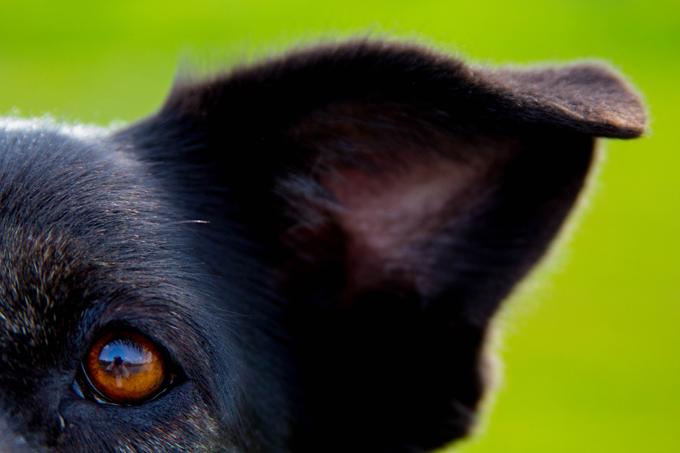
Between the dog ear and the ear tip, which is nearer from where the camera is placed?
the ear tip

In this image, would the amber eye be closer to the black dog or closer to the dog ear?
the black dog

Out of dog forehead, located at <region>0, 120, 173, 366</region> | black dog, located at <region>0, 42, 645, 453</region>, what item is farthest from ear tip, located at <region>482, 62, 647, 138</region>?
dog forehead, located at <region>0, 120, 173, 366</region>

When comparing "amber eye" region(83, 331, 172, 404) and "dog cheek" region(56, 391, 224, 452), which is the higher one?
"amber eye" region(83, 331, 172, 404)

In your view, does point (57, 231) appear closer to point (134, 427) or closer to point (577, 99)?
point (134, 427)

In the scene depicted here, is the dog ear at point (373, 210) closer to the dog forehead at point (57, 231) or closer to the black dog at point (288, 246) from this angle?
the black dog at point (288, 246)

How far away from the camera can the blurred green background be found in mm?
3506

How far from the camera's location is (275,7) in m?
12.1

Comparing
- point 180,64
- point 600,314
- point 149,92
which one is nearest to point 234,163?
point 180,64

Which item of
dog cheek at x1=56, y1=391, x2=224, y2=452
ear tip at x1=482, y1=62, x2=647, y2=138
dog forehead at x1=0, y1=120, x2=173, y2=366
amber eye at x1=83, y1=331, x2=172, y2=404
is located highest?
ear tip at x1=482, y1=62, x2=647, y2=138

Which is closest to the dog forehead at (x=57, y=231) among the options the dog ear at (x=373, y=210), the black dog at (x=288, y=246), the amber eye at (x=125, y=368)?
the black dog at (x=288, y=246)

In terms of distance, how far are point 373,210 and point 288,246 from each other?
359 millimetres

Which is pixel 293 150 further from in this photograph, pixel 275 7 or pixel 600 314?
pixel 275 7

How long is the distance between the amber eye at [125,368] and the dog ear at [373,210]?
2.46ft

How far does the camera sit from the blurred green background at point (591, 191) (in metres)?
3.51
